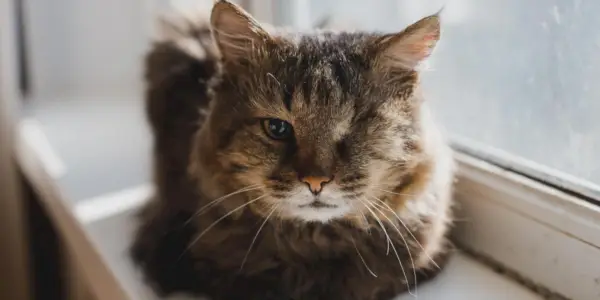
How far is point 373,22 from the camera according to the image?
1.20 m

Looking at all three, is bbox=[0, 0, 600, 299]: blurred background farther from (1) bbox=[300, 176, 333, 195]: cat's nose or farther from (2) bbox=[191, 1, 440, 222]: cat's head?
(1) bbox=[300, 176, 333, 195]: cat's nose

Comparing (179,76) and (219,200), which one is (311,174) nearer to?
(219,200)

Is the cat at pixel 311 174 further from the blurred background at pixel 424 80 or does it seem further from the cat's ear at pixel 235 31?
the blurred background at pixel 424 80

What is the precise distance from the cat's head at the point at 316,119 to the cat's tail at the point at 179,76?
9.1 inches

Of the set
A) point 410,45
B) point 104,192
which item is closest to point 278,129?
point 410,45

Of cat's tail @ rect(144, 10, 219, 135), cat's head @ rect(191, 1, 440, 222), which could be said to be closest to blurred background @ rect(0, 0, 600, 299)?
cat's head @ rect(191, 1, 440, 222)

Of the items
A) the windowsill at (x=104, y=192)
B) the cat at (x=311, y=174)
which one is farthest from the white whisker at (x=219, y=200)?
the windowsill at (x=104, y=192)

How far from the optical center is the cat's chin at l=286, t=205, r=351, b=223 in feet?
2.35

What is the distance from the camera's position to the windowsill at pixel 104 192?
86 cm

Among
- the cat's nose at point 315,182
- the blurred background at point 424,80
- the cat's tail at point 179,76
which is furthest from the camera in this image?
the cat's tail at point 179,76

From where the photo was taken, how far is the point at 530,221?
85 centimetres

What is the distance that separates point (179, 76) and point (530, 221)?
56 centimetres

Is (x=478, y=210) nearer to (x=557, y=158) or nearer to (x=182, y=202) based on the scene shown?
(x=557, y=158)

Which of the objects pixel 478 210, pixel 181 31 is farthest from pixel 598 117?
pixel 181 31
